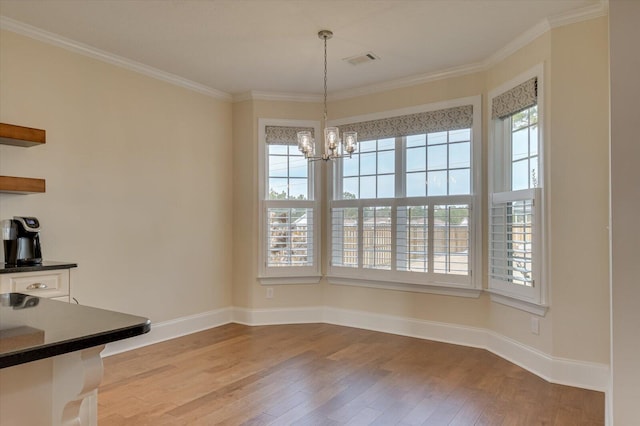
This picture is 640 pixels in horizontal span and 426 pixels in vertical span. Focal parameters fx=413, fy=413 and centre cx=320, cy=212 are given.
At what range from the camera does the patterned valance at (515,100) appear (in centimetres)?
344

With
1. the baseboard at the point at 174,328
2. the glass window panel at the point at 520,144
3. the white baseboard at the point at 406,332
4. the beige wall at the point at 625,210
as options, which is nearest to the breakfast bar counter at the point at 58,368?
the beige wall at the point at 625,210

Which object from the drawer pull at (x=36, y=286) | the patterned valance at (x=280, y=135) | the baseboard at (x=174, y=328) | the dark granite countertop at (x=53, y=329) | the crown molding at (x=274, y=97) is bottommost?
the baseboard at (x=174, y=328)

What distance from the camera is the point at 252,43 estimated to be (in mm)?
3660

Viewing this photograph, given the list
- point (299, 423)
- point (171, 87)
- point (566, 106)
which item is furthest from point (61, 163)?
point (566, 106)

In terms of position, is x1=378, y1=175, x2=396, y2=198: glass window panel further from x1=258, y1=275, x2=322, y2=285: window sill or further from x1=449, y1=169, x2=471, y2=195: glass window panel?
x1=258, y1=275, x2=322, y2=285: window sill

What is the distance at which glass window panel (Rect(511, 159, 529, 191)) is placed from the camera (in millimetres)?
3607

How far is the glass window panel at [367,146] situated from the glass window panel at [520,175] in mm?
1571

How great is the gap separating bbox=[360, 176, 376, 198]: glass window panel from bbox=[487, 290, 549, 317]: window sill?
1.65 meters

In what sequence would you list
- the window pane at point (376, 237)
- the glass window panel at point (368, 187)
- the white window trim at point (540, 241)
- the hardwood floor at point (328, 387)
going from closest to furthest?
1. the hardwood floor at point (328, 387)
2. the white window trim at point (540, 241)
3. the window pane at point (376, 237)
4. the glass window panel at point (368, 187)

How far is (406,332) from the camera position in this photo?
453cm

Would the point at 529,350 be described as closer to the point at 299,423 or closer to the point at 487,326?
the point at 487,326

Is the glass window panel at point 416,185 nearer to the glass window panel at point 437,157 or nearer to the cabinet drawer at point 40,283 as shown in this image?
the glass window panel at point 437,157

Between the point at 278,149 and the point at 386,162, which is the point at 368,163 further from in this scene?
the point at 278,149

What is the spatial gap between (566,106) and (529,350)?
2.00m
